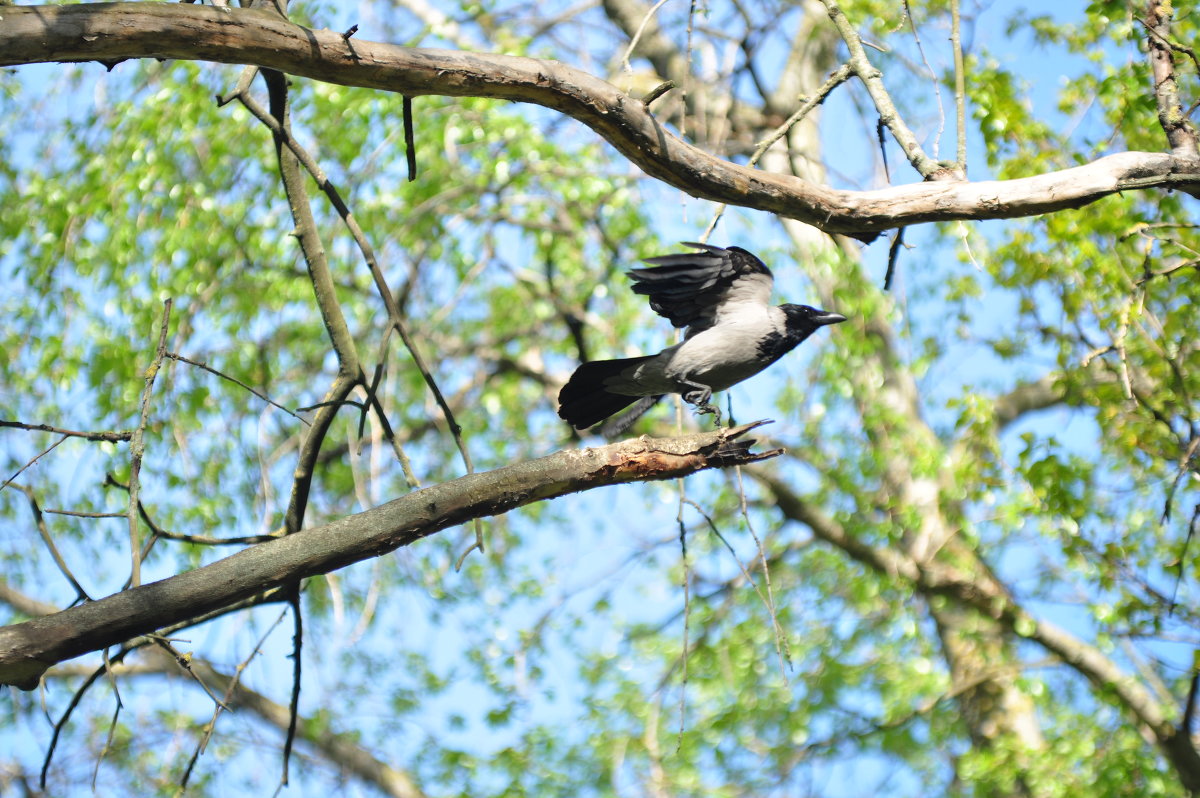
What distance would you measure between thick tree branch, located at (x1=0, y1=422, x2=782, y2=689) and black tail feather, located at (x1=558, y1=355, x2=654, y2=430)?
1100 millimetres

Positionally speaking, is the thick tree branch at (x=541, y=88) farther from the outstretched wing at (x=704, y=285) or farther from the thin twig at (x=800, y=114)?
the outstretched wing at (x=704, y=285)

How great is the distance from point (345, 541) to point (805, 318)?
214cm

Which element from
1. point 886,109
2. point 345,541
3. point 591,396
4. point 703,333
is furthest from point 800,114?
point 345,541

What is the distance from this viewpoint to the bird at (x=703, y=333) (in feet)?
12.7

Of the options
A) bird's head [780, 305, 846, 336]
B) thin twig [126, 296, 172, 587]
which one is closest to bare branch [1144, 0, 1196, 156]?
bird's head [780, 305, 846, 336]

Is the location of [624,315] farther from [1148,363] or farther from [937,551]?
[1148,363]

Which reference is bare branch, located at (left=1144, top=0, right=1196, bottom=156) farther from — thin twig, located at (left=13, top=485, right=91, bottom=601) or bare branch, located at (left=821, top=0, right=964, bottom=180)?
thin twig, located at (left=13, top=485, right=91, bottom=601)

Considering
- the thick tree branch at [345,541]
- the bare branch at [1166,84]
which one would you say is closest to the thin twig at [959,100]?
the bare branch at [1166,84]

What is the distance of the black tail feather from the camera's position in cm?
402

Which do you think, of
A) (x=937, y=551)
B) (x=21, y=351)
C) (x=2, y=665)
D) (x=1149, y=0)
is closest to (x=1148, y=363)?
(x=1149, y=0)

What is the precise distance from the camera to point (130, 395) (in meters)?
5.96

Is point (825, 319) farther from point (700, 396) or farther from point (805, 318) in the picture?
point (700, 396)

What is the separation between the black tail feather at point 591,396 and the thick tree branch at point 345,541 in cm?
110

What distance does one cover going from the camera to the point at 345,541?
2625 mm
